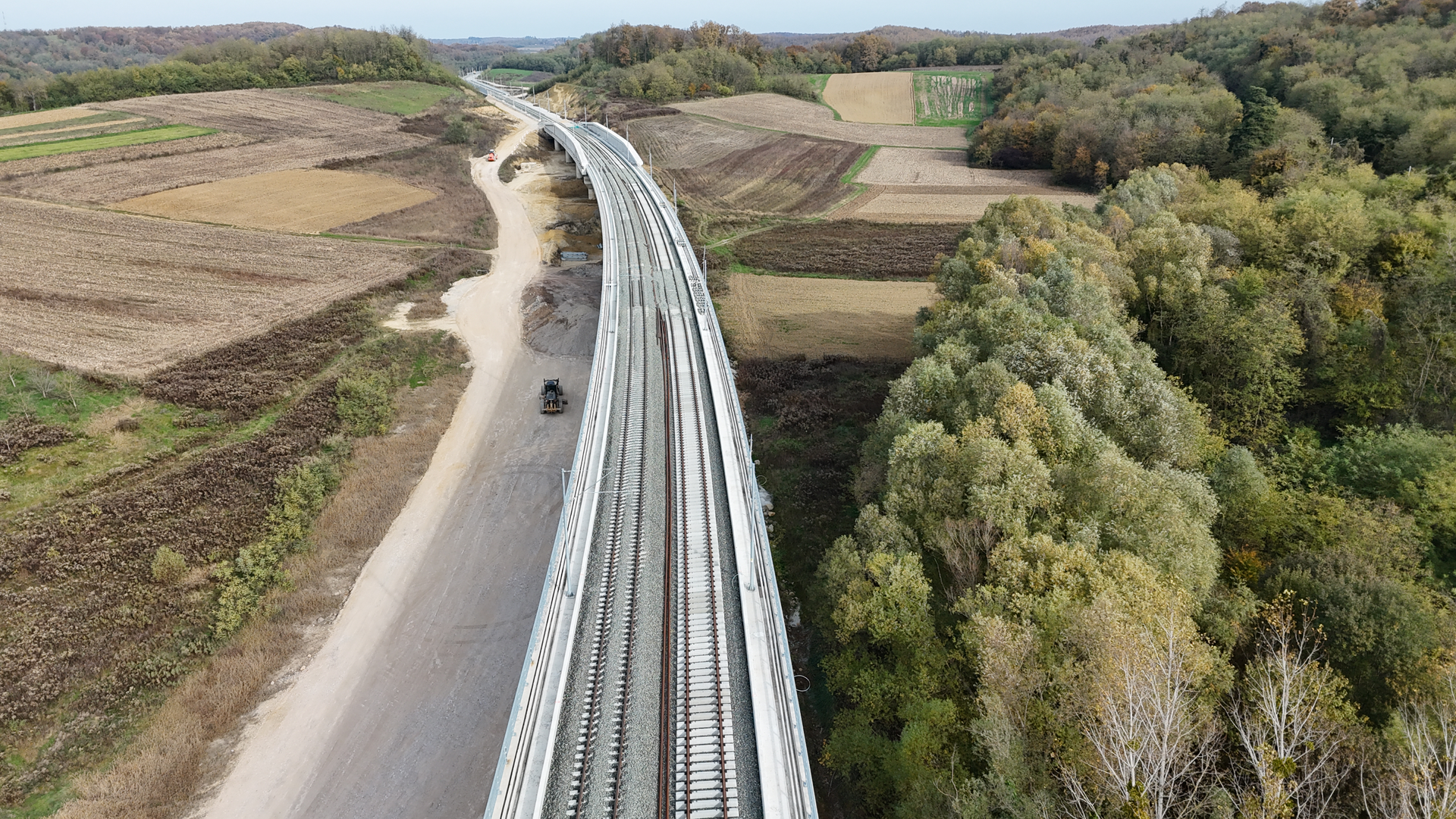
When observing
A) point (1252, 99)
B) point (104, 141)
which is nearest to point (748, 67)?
point (1252, 99)

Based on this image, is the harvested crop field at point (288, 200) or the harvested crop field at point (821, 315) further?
the harvested crop field at point (288, 200)

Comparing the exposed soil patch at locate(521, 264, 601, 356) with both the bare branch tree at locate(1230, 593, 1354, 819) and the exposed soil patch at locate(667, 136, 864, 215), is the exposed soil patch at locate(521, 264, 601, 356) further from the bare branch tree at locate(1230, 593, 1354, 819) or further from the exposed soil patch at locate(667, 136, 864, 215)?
the bare branch tree at locate(1230, 593, 1354, 819)

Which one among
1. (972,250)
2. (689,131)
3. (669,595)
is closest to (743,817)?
(669,595)

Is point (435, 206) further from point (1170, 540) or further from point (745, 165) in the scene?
point (1170, 540)

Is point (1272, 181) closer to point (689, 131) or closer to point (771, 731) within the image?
point (771, 731)

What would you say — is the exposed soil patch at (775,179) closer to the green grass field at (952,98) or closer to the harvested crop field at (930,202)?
the harvested crop field at (930,202)

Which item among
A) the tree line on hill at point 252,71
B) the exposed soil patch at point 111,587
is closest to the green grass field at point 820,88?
the tree line on hill at point 252,71

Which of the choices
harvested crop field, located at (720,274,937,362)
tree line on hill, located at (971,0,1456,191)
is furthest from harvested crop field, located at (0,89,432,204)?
tree line on hill, located at (971,0,1456,191)
